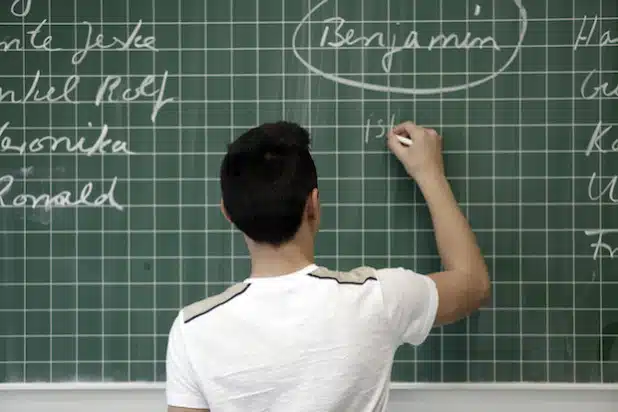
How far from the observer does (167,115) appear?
127 centimetres

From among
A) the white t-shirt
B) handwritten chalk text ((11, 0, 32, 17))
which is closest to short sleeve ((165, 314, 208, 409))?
the white t-shirt

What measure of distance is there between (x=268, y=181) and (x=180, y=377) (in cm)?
29

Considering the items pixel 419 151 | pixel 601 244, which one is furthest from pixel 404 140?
pixel 601 244

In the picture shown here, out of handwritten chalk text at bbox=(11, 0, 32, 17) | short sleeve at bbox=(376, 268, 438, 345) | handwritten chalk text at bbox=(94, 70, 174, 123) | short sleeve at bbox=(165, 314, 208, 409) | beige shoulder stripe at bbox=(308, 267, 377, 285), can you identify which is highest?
handwritten chalk text at bbox=(11, 0, 32, 17)

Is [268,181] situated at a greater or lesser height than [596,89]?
lesser

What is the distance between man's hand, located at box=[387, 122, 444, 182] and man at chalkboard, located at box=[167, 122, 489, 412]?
290 millimetres

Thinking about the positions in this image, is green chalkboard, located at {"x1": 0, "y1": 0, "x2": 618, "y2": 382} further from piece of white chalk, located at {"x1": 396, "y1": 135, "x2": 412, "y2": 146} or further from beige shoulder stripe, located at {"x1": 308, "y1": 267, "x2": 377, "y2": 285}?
beige shoulder stripe, located at {"x1": 308, "y1": 267, "x2": 377, "y2": 285}

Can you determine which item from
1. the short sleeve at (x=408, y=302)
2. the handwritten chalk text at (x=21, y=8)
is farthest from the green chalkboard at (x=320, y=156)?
the short sleeve at (x=408, y=302)

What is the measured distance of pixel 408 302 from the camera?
0.97 metres

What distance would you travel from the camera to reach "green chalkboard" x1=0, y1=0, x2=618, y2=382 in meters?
1.25

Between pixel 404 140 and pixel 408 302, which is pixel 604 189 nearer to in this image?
pixel 404 140

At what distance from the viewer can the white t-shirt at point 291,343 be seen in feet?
2.96

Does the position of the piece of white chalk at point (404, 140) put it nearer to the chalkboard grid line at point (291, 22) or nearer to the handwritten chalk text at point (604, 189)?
the chalkboard grid line at point (291, 22)

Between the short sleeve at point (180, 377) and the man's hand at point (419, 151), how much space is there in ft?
1.58
